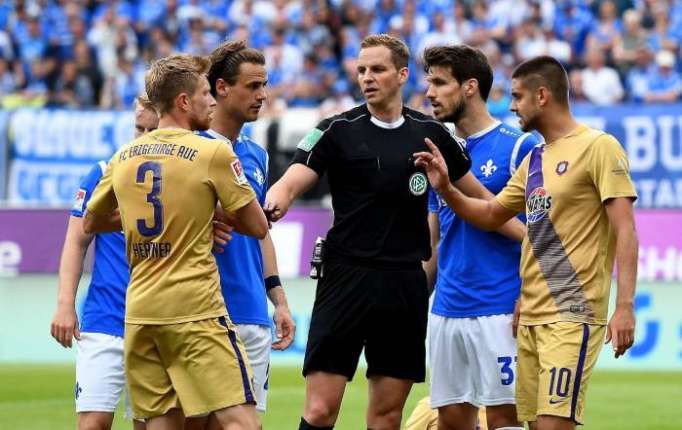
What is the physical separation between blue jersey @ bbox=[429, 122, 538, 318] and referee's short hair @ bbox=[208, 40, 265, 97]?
1479 mm

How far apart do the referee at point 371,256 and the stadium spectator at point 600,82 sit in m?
14.2

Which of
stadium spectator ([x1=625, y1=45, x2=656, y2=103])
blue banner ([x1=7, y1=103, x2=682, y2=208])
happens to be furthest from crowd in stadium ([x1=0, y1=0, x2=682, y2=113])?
blue banner ([x1=7, y1=103, x2=682, y2=208])

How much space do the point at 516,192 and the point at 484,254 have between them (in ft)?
1.85

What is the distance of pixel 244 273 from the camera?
7414 millimetres

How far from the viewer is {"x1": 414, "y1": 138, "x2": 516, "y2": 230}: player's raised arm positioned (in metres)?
7.53

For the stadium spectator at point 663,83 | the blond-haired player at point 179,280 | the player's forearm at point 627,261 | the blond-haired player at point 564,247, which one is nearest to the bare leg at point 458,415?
the blond-haired player at point 564,247

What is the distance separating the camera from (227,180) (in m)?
6.51

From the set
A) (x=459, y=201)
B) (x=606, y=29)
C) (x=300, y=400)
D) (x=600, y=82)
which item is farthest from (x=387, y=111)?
(x=606, y=29)

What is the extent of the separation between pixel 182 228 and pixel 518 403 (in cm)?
219

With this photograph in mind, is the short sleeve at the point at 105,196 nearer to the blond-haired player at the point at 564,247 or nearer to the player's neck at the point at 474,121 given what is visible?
the blond-haired player at the point at 564,247

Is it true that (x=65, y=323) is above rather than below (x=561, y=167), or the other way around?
below

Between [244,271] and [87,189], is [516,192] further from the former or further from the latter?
[87,189]

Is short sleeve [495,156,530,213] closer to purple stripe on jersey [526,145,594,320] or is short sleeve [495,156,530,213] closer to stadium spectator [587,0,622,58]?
purple stripe on jersey [526,145,594,320]

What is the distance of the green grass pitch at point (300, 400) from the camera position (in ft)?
38.0
